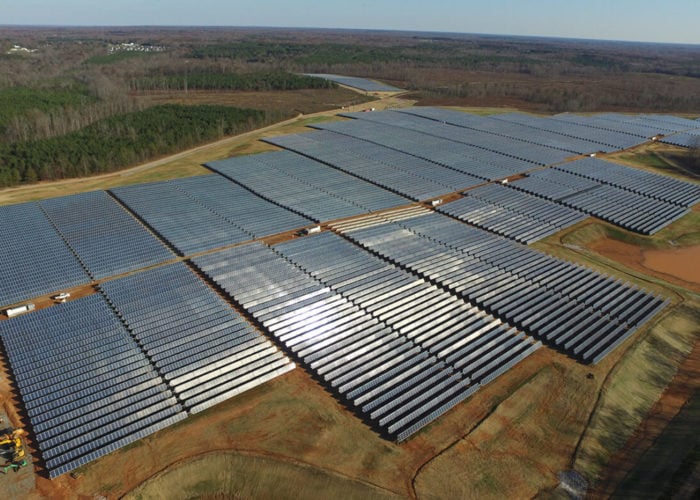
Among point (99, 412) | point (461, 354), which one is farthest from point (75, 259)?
point (461, 354)

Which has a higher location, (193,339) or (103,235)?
(103,235)

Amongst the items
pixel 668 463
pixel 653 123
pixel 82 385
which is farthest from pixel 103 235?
pixel 653 123

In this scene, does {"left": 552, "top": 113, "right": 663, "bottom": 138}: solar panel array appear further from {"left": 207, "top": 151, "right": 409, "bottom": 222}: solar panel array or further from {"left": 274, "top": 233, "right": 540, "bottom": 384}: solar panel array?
{"left": 274, "top": 233, "right": 540, "bottom": 384}: solar panel array

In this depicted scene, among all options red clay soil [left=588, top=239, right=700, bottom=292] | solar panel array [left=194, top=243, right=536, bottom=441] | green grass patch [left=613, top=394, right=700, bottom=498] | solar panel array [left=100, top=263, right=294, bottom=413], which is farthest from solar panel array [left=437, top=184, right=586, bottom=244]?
solar panel array [left=100, top=263, right=294, bottom=413]

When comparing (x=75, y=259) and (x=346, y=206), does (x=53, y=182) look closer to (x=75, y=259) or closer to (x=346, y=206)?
(x=75, y=259)

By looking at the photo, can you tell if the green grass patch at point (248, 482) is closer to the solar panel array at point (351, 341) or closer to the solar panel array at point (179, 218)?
the solar panel array at point (351, 341)

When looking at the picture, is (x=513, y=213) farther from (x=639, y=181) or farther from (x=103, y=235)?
(x=103, y=235)
